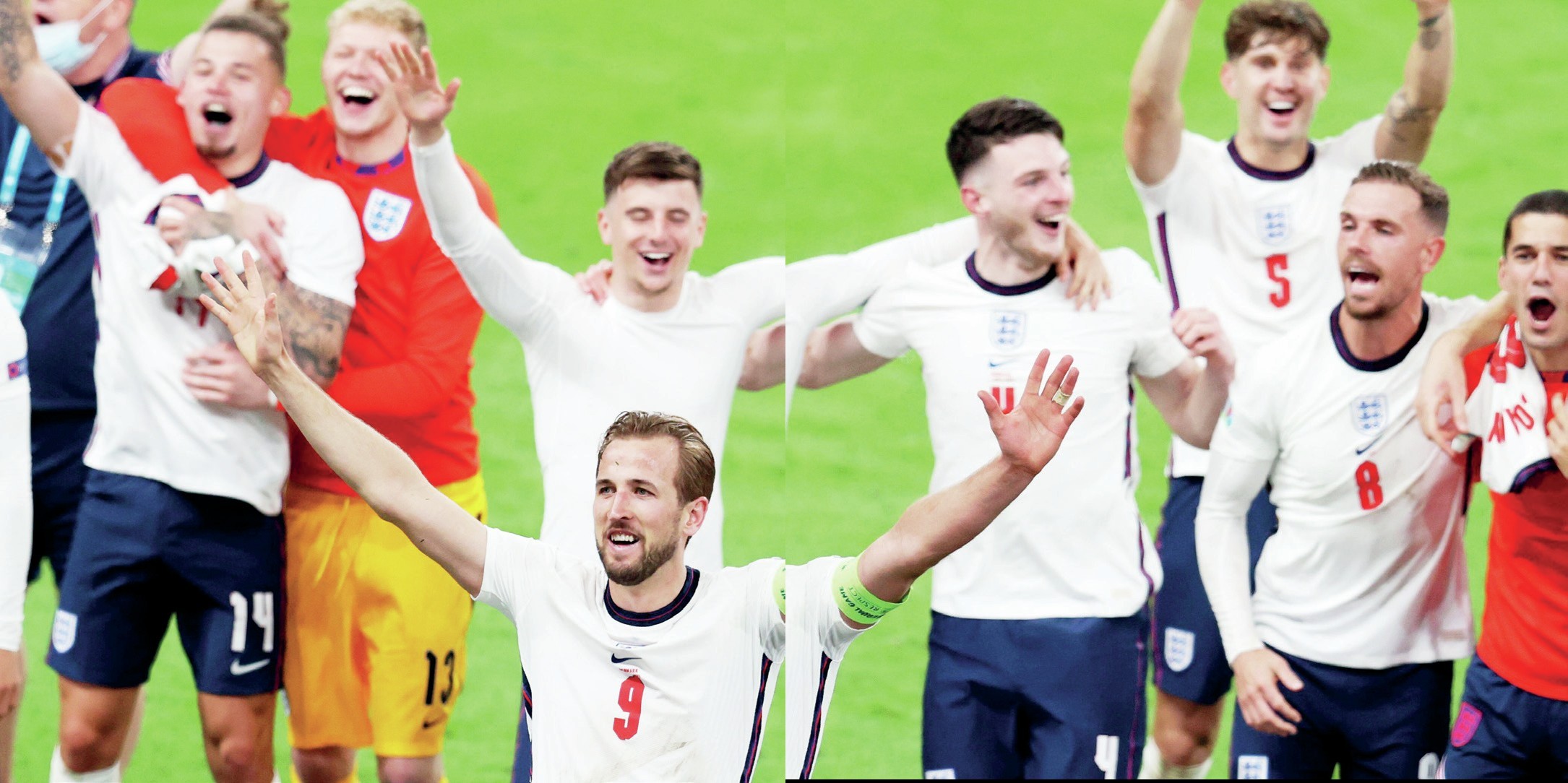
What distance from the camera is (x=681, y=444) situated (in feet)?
9.73

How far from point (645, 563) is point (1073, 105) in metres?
7.18

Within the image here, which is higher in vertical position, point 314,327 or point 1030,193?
Result: point 1030,193

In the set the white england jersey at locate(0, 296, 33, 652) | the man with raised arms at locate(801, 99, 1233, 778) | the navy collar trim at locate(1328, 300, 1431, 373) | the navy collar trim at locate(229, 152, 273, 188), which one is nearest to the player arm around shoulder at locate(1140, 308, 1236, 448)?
the man with raised arms at locate(801, 99, 1233, 778)

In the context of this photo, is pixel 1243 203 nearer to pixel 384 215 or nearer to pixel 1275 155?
pixel 1275 155

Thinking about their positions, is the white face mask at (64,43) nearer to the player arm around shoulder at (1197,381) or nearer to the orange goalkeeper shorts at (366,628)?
the orange goalkeeper shorts at (366,628)

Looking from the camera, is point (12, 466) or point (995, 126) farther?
point (995, 126)

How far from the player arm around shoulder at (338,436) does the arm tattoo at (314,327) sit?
883mm

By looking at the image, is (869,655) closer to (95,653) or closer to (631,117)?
(95,653)

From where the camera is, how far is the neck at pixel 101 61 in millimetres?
4270

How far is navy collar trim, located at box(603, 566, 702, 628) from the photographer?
2.98m

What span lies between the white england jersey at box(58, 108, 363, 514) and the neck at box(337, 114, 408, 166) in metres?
0.13

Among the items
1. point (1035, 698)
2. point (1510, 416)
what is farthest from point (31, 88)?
point (1510, 416)

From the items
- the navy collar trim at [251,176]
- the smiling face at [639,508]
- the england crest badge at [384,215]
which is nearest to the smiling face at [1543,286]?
the smiling face at [639,508]

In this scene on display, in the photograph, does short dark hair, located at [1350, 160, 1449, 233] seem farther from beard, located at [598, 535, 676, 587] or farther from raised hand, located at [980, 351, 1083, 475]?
beard, located at [598, 535, 676, 587]
